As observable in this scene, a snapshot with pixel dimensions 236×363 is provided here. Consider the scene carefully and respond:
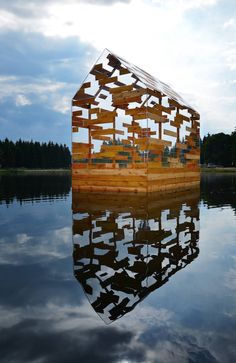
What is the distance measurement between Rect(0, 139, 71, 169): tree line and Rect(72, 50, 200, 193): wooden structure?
252ft

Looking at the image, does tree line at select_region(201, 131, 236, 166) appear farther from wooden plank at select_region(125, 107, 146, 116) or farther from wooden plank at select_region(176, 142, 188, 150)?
wooden plank at select_region(125, 107, 146, 116)

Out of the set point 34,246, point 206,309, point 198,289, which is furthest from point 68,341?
point 34,246

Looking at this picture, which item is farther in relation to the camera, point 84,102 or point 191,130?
point 191,130

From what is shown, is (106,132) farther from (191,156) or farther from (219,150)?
(219,150)

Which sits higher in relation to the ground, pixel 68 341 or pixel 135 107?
pixel 135 107

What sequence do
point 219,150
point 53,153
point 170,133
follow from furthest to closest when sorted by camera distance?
1. point 53,153
2. point 219,150
3. point 170,133

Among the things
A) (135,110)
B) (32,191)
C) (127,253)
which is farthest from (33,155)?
(127,253)

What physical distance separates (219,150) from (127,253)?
83.8 metres

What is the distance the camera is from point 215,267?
3.93 m

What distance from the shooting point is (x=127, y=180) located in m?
13.6

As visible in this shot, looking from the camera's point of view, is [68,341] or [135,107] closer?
[68,341]

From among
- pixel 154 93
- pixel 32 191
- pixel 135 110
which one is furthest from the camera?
pixel 32 191

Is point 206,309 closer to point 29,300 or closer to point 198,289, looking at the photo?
point 198,289

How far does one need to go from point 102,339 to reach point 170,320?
2.14 ft
